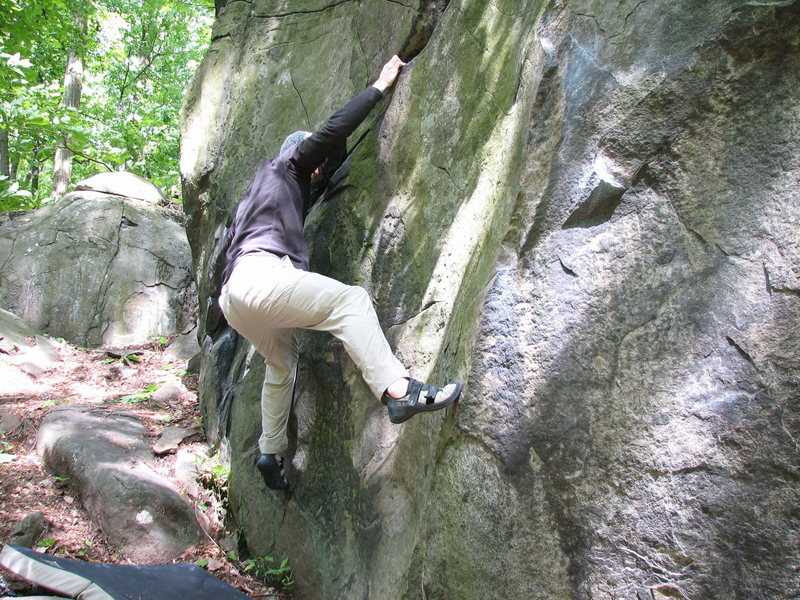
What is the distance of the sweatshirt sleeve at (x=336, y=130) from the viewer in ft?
14.0

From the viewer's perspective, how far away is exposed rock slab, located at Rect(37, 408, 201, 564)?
4.57 meters

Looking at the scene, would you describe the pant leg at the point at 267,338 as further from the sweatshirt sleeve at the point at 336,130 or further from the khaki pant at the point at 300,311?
the sweatshirt sleeve at the point at 336,130

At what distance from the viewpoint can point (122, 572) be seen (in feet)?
12.2

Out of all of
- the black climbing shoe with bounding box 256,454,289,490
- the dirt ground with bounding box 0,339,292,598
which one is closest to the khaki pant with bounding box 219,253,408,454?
the black climbing shoe with bounding box 256,454,289,490

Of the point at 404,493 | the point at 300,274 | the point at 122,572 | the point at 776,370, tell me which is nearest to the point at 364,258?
the point at 300,274

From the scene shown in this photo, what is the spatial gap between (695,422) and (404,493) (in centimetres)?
178

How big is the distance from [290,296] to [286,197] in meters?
0.89

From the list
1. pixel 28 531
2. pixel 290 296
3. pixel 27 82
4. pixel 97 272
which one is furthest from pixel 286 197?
pixel 27 82

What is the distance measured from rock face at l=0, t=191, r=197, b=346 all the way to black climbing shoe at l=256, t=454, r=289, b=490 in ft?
19.8

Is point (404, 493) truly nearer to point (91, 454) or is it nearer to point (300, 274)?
point (300, 274)

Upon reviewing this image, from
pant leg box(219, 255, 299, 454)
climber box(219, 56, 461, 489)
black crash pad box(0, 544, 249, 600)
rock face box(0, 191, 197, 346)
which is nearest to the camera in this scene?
black crash pad box(0, 544, 249, 600)

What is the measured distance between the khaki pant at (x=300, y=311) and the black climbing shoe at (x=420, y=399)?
132 mm

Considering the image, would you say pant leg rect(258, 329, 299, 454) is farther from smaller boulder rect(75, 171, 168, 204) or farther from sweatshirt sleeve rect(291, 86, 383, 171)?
smaller boulder rect(75, 171, 168, 204)

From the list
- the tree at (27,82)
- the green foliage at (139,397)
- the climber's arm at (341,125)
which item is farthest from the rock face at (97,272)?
the climber's arm at (341,125)
